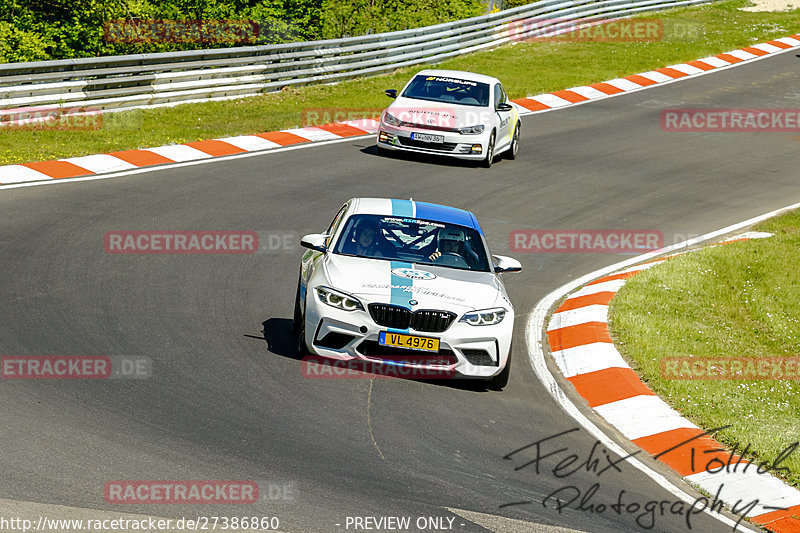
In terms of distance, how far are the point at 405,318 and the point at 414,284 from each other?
42cm

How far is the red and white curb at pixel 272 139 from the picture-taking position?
16812mm

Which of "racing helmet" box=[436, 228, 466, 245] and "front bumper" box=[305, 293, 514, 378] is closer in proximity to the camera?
"front bumper" box=[305, 293, 514, 378]

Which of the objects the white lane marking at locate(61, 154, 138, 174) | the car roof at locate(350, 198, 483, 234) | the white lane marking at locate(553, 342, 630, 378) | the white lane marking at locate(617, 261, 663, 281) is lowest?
the white lane marking at locate(617, 261, 663, 281)

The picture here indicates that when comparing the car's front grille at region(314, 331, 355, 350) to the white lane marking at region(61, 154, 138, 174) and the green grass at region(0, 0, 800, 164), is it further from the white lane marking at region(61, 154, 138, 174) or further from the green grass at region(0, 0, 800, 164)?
the green grass at region(0, 0, 800, 164)

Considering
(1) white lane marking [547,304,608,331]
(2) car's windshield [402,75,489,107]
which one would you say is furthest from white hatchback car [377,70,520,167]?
(1) white lane marking [547,304,608,331]

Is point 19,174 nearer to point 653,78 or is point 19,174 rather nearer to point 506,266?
point 506,266

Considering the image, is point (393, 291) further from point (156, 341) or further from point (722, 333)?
point (722, 333)

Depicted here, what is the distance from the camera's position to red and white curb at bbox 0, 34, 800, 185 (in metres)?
16.8

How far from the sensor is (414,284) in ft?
31.6

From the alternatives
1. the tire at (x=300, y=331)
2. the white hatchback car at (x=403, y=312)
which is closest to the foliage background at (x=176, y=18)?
the tire at (x=300, y=331)

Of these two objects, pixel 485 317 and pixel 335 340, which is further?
pixel 485 317

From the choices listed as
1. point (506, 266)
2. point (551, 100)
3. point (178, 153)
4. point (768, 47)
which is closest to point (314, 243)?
point (506, 266)

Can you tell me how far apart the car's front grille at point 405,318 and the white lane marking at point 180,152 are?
9.77 m

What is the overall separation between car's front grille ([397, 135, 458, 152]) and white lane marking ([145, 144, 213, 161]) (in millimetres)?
3505
